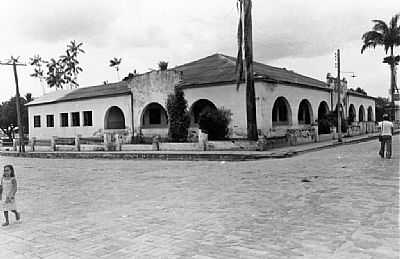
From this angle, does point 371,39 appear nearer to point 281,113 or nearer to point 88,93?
point 281,113

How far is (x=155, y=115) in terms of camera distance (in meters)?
30.2

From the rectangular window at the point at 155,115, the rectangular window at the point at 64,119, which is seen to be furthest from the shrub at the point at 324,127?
the rectangular window at the point at 64,119

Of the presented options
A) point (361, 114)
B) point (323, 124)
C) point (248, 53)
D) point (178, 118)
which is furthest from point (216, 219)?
point (361, 114)

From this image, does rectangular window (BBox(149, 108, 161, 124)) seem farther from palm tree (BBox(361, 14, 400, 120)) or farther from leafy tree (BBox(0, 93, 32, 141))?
leafy tree (BBox(0, 93, 32, 141))

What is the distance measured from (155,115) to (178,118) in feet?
19.0

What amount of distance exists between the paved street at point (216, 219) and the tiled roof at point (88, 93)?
21471mm

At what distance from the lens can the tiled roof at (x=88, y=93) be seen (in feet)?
105

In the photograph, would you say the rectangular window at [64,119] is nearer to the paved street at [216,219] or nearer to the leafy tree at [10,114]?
the leafy tree at [10,114]

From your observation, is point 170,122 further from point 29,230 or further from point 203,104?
point 29,230

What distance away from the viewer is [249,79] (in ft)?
66.3

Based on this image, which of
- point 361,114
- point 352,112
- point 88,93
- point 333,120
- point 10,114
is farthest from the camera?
point 10,114

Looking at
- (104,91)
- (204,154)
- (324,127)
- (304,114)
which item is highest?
(104,91)

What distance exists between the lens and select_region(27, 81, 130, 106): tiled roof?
3192cm

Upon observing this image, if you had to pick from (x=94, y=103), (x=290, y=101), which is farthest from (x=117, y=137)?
(x=290, y=101)
